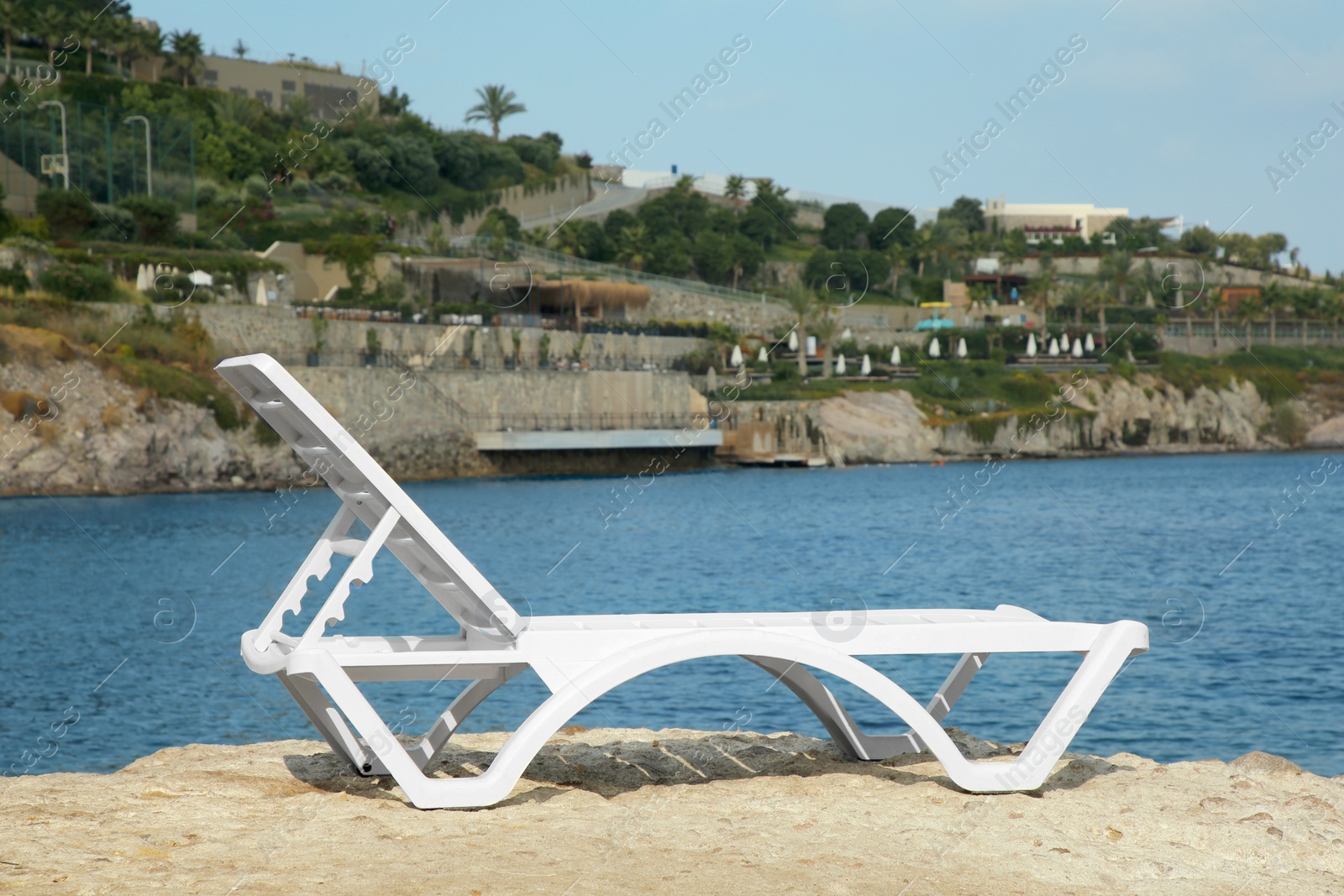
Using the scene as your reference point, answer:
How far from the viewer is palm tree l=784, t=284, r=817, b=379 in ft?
252

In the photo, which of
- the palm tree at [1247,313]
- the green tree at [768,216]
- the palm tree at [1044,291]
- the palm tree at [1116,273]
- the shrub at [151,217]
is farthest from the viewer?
the green tree at [768,216]

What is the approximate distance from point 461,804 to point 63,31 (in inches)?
3539

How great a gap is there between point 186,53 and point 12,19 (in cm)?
1213

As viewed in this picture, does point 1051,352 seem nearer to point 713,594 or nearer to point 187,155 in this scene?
point 187,155

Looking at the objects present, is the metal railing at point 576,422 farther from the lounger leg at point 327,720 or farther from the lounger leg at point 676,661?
the lounger leg at point 676,661

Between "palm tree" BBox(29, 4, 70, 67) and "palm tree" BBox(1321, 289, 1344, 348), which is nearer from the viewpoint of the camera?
"palm tree" BBox(29, 4, 70, 67)

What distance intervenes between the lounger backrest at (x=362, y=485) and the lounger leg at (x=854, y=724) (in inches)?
68.1

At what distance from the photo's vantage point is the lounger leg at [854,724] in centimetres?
630

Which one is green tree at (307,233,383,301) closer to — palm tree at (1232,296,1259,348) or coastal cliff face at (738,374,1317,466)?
coastal cliff face at (738,374,1317,466)

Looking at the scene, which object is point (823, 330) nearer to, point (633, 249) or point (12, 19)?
point (633, 249)

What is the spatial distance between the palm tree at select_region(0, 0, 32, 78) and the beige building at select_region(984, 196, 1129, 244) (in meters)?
101

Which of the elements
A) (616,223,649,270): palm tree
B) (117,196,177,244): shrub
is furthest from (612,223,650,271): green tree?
(117,196,177,244): shrub

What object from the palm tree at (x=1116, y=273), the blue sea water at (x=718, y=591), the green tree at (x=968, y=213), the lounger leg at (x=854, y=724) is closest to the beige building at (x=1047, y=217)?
the green tree at (x=968, y=213)

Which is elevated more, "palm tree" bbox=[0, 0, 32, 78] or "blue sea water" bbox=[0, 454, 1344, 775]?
"palm tree" bbox=[0, 0, 32, 78]
